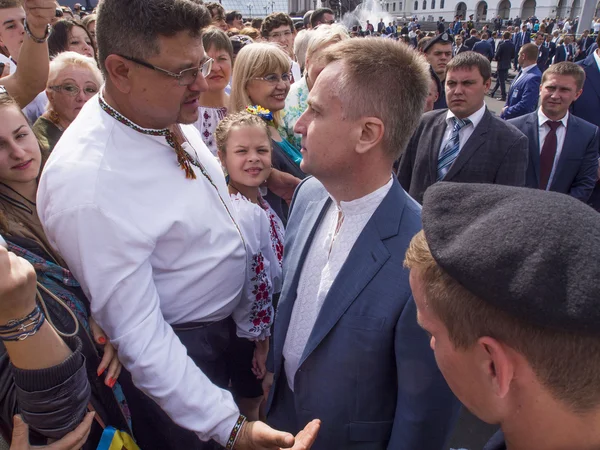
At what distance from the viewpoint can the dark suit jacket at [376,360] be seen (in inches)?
53.4

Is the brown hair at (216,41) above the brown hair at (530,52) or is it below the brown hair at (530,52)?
above

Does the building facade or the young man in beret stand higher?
the young man in beret

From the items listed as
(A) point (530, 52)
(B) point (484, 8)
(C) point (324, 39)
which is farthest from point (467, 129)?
(B) point (484, 8)

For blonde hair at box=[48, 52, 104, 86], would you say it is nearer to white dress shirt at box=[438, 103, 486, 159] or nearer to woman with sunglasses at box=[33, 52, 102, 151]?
woman with sunglasses at box=[33, 52, 102, 151]

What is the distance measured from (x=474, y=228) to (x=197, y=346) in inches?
54.3

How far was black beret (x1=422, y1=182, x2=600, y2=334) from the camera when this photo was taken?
739 mm

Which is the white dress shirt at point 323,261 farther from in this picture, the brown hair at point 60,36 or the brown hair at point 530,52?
the brown hair at point 530,52

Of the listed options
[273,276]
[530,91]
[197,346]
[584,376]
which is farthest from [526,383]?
[530,91]

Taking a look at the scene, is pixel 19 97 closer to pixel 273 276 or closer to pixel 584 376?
pixel 273 276

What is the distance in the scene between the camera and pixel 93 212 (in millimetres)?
1336

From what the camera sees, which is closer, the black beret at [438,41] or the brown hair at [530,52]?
the black beret at [438,41]

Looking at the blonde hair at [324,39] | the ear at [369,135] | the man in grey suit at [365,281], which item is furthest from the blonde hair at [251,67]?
the ear at [369,135]

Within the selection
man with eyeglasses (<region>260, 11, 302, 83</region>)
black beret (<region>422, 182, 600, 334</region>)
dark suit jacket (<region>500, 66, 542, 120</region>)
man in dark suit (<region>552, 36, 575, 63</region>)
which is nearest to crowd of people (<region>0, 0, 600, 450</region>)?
black beret (<region>422, 182, 600, 334</region>)

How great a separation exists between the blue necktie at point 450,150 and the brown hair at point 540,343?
2545mm
